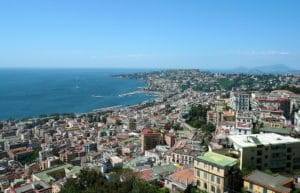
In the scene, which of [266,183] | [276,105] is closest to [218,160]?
[266,183]

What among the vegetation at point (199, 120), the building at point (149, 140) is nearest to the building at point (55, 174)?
the building at point (149, 140)

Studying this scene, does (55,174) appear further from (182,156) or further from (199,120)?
(199,120)

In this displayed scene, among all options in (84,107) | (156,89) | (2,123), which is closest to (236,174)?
(2,123)

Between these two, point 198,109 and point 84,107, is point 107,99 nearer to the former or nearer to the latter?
point 84,107

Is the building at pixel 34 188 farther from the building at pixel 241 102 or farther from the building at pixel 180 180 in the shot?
the building at pixel 241 102

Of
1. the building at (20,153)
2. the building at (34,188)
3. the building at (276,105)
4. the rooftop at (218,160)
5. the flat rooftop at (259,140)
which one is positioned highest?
the flat rooftop at (259,140)

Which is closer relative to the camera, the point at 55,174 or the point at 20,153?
the point at 55,174

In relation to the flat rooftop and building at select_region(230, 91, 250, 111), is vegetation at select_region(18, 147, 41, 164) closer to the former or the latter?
the flat rooftop
